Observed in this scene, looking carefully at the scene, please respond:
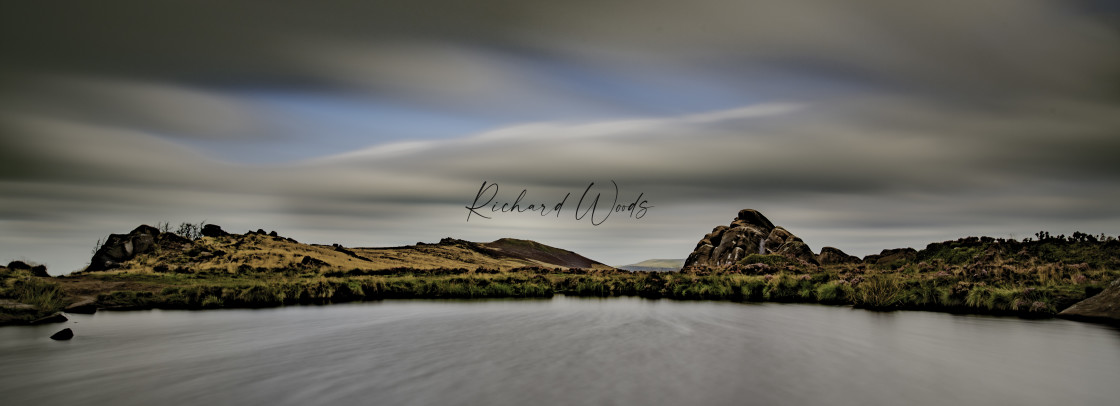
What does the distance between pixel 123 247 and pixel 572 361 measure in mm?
54853

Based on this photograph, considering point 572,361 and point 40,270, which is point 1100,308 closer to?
point 572,361

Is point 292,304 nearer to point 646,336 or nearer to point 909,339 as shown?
point 646,336

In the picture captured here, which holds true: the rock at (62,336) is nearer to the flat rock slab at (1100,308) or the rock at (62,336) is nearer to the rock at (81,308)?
the rock at (81,308)

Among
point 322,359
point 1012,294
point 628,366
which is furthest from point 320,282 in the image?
point 1012,294

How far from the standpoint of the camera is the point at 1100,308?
17.3 m

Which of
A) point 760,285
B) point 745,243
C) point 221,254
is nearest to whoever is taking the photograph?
point 760,285

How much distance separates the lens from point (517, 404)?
9.78 meters

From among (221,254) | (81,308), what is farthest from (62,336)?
(221,254)

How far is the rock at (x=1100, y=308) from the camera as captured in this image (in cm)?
1698

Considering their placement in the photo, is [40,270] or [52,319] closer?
[52,319]

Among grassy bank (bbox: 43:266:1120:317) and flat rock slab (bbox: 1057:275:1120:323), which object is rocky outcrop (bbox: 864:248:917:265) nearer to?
grassy bank (bbox: 43:266:1120:317)

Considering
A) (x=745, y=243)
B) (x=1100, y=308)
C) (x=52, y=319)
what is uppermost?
(x=745, y=243)

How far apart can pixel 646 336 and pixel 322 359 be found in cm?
931

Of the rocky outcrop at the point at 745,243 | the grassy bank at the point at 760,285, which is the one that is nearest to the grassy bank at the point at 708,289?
the grassy bank at the point at 760,285
